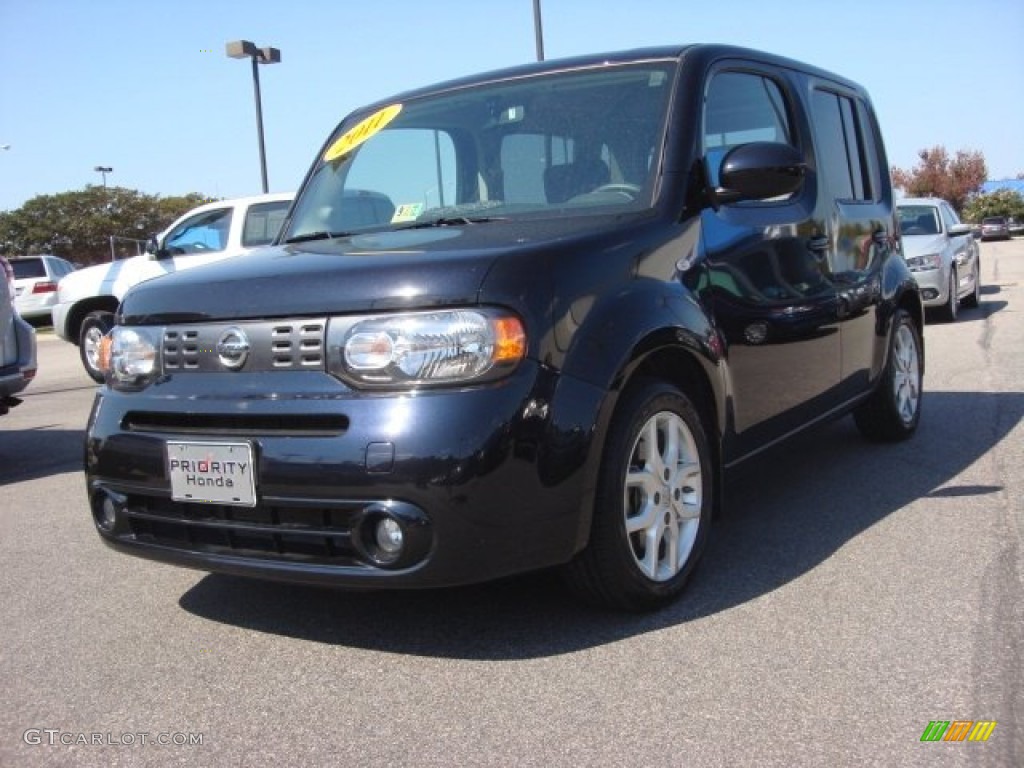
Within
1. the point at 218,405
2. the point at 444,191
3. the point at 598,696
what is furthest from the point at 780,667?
the point at 444,191

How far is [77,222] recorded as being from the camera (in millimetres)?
56062

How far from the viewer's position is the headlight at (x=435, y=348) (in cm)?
275

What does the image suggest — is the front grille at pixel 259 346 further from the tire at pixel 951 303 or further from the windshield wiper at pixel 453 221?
the tire at pixel 951 303

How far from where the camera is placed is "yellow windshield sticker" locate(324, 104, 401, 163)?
439 cm

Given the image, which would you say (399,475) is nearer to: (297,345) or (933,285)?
(297,345)

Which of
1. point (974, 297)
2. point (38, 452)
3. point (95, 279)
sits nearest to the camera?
point (38, 452)

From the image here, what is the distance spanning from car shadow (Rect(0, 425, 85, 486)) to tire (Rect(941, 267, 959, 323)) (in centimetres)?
996

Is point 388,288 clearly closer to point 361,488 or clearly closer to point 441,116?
point 361,488

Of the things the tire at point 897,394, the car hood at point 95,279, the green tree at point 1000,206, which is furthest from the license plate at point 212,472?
the green tree at point 1000,206

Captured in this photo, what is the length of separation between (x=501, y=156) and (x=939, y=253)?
997 centimetres

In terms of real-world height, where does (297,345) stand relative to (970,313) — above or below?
above

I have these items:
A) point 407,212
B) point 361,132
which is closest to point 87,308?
point 361,132

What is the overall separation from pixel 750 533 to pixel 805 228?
1287 mm

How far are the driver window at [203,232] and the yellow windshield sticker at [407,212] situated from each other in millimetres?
7540
